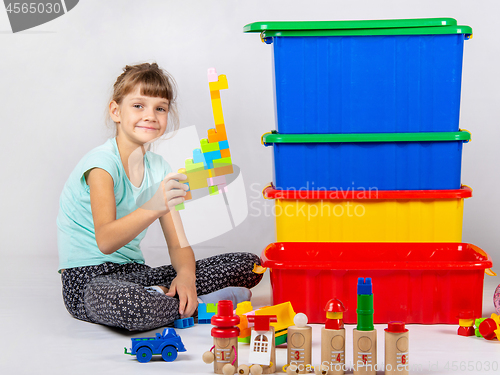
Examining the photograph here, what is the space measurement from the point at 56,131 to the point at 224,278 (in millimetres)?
1096

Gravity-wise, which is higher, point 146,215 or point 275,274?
point 146,215

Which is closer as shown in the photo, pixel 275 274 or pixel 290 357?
pixel 290 357

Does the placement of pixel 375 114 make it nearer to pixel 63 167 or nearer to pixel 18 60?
pixel 63 167

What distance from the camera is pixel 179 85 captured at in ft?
7.08

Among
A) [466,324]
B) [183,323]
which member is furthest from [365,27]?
[183,323]

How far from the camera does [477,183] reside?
2.10 meters

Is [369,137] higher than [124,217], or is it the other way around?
[369,137]

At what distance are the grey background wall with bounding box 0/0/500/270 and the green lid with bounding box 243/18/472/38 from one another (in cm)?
75

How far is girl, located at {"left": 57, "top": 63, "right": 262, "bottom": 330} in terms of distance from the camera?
1294 millimetres

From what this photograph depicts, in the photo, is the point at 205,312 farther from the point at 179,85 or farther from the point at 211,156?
the point at 179,85

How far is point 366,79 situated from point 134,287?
73cm

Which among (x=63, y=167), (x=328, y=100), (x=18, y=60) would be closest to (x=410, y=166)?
(x=328, y=100)

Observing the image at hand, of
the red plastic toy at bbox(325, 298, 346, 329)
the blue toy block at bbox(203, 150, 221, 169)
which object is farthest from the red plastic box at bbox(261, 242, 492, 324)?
the red plastic toy at bbox(325, 298, 346, 329)

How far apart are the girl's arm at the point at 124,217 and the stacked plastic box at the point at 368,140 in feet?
0.85
